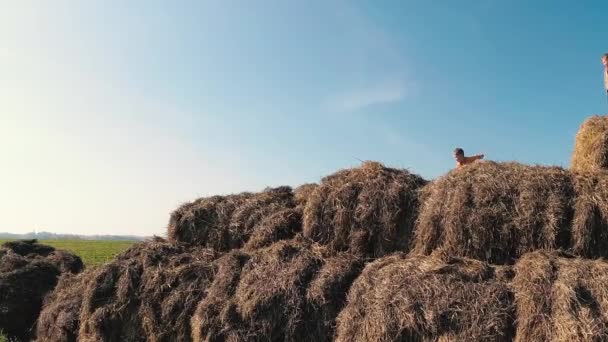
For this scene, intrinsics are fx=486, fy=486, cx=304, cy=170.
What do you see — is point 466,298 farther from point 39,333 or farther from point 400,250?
point 39,333

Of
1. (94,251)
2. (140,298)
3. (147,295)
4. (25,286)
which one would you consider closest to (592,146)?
(147,295)

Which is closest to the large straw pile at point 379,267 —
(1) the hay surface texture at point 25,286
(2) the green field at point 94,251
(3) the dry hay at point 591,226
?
(3) the dry hay at point 591,226

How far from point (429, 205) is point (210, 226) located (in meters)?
3.86

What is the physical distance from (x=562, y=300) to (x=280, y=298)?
3.36 m

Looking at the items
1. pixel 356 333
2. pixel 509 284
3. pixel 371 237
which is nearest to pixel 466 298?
pixel 509 284

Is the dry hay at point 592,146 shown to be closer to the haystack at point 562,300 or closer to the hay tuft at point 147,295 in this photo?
the haystack at point 562,300

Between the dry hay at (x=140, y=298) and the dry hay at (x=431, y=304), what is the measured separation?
8.29 feet

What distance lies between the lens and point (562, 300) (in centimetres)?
511

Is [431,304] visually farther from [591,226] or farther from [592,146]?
[592,146]

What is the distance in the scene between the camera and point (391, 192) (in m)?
7.22

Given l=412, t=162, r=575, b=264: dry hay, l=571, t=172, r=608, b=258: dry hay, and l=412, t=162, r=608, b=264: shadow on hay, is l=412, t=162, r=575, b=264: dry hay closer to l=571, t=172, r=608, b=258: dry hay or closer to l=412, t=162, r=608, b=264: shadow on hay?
l=412, t=162, r=608, b=264: shadow on hay

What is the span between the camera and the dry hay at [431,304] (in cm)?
538

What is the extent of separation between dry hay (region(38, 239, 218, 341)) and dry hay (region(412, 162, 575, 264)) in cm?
347

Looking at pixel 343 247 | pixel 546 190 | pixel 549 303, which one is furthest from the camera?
pixel 343 247
